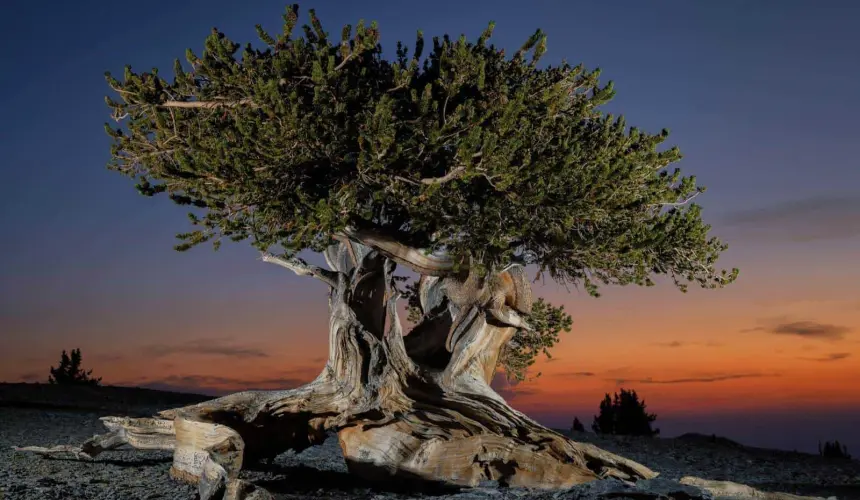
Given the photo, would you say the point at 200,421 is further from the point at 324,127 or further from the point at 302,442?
the point at 324,127

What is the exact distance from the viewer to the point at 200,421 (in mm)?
14344

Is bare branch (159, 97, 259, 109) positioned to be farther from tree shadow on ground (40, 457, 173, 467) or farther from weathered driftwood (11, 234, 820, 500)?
tree shadow on ground (40, 457, 173, 467)

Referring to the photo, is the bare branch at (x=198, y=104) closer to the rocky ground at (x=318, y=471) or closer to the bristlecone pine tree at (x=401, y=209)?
the bristlecone pine tree at (x=401, y=209)

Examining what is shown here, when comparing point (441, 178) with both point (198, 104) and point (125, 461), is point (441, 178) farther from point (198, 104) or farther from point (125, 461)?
point (125, 461)

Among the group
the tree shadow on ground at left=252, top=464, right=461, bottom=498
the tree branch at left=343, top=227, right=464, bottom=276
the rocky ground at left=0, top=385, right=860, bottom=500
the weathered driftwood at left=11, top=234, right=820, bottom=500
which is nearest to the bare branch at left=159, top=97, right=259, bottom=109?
the tree branch at left=343, top=227, right=464, bottom=276

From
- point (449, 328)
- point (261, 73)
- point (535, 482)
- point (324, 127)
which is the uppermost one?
point (261, 73)

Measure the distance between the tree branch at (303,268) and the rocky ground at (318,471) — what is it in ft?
13.7

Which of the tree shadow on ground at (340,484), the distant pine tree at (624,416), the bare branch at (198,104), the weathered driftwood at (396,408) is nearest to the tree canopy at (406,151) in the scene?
the bare branch at (198,104)

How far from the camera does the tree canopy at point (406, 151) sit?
12281mm

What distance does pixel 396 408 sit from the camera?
50.4ft

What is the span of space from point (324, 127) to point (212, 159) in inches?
75.1

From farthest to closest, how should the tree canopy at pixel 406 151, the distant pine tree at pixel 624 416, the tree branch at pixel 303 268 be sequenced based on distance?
1. the distant pine tree at pixel 624 416
2. the tree branch at pixel 303 268
3. the tree canopy at pixel 406 151

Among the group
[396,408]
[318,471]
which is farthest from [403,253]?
[318,471]

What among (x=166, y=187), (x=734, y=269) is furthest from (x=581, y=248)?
(x=166, y=187)
